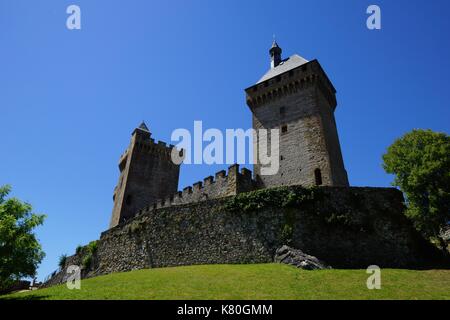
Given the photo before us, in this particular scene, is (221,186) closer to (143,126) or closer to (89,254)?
(89,254)

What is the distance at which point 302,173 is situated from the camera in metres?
27.4

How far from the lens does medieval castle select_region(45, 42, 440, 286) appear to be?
61.4ft

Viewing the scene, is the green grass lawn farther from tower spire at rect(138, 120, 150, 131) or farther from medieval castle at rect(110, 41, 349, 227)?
tower spire at rect(138, 120, 150, 131)

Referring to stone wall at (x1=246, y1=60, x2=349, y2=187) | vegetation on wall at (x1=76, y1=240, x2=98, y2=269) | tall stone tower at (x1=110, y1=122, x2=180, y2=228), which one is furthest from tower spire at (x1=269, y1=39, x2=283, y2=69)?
vegetation on wall at (x1=76, y1=240, x2=98, y2=269)

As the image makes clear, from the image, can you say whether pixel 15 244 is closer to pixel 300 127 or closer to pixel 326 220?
pixel 326 220

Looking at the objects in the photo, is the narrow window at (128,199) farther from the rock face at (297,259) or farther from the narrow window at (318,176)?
the rock face at (297,259)

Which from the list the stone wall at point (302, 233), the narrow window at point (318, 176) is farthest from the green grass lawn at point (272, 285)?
the narrow window at point (318, 176)

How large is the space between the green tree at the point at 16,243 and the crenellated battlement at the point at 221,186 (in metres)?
12.9

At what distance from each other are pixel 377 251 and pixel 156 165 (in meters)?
25.8

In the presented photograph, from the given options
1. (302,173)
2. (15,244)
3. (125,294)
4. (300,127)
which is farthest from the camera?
(300,127)

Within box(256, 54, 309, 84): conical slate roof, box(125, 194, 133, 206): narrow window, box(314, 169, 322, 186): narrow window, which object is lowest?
box(125, 194, 133, 206): narrow window

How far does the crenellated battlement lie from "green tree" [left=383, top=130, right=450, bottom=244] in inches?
408

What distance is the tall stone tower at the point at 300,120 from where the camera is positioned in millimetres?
27219
